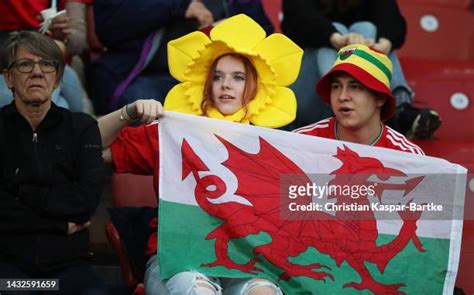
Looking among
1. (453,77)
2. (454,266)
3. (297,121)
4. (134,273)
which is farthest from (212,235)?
(453,77)

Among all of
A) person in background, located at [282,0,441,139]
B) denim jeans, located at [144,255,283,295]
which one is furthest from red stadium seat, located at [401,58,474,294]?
denim jeans, located at [144,255,283,295]

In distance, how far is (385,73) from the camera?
4.47m

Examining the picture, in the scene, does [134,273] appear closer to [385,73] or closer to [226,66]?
[226,66]

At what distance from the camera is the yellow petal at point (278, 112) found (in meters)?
4.44

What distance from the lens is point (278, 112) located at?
14.7ft

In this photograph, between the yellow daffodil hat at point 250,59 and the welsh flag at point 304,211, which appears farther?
the yellow daffodil hat at point 250,59

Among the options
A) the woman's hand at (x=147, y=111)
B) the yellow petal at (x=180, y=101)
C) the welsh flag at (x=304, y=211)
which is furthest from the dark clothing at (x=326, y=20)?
the woman's hand at (x=147, y=111)

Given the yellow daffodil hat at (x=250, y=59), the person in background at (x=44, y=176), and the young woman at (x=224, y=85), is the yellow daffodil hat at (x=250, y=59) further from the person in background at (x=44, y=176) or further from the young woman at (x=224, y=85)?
the person in background at (x=44, y=176)

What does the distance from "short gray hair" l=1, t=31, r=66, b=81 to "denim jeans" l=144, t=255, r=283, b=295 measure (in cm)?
85

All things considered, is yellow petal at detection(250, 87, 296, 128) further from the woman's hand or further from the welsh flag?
the woman's hand

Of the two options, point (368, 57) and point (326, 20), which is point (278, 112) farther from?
point (326, 20)

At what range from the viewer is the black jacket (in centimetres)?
397

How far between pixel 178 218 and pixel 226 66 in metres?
0.70

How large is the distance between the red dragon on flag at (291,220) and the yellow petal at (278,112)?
264mm
